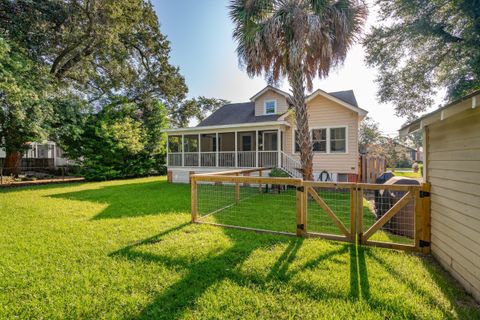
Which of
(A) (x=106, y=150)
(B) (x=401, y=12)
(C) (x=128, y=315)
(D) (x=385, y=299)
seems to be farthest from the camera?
(A) (x=106, y=150)

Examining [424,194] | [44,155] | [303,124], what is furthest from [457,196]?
[44,155]

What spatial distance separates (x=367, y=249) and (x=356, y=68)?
28.1 ft

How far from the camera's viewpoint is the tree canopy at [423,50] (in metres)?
8.01

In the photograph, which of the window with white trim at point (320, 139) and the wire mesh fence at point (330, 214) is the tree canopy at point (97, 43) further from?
the wire mesh fence at point (330, 214)

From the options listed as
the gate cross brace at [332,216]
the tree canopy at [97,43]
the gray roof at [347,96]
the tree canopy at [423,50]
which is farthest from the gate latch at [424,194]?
the tree canopy at [97,43]

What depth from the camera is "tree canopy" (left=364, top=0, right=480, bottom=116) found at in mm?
8008

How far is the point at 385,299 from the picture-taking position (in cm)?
254

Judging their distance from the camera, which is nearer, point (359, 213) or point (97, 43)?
point (359, 213)

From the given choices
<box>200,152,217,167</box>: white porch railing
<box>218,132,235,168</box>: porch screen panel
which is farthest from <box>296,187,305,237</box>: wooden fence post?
<box>200,152,217,167</box>: white porch railing

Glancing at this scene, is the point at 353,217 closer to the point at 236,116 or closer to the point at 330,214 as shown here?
the point at 330,214

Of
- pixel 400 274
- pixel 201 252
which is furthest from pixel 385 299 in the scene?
pixel 201 252

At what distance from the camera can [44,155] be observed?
1053 inches

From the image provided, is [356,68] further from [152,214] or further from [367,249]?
[152,214]

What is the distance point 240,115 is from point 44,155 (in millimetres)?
25263
